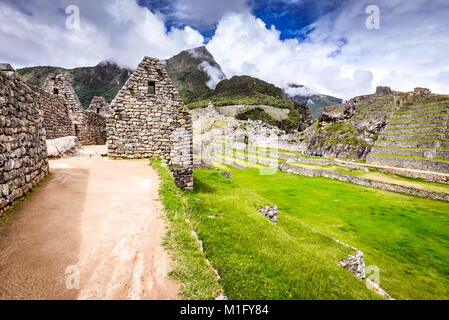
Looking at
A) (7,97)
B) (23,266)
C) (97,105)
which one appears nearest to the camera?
(23,266)

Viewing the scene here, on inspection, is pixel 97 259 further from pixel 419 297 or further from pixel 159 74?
pixel 419 297

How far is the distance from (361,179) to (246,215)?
24.4m

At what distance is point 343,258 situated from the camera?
709cm

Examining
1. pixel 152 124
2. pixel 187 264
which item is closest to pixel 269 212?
pixel 187 264

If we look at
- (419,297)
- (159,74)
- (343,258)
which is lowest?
(419,297)

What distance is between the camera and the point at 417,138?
27.5m

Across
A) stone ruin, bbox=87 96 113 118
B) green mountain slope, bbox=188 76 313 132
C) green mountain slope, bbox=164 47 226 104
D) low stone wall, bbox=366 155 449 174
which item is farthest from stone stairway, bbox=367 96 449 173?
green mountain slope, bbox=164 47 226 104

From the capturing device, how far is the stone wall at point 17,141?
151 inches

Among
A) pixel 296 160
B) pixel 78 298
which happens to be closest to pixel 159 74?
pixel 78 298

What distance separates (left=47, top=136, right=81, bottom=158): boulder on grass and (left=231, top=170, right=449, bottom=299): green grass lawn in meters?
8.36

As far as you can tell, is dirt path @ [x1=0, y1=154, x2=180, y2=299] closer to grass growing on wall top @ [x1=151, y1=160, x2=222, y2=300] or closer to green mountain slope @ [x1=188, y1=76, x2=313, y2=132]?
grass growing on wall top @ [x1=151, y1=160, x2=222, y2=300]

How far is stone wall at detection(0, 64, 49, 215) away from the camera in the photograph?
151 inches

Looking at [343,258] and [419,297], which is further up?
[343,258]
